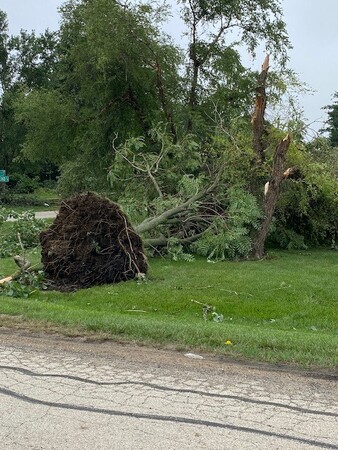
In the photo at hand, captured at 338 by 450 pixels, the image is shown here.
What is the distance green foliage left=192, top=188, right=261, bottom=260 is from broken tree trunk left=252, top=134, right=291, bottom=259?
26cm

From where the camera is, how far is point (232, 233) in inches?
537

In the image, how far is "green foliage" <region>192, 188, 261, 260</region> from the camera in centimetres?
1376

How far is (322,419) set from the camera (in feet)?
14.5

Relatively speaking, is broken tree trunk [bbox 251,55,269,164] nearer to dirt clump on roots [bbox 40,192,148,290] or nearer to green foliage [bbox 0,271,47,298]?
dirt clump on roots [bbox 40,192,148,290]

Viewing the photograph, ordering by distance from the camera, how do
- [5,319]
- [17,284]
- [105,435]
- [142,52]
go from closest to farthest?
1. [105,435]
2. [5,319]
3. [17,284]
4. [142,52]

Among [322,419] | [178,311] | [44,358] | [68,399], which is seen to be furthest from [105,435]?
[178,311]

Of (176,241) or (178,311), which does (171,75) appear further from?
(178,311)

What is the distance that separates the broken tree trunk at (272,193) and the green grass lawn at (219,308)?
2.17ft

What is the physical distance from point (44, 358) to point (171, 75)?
16.0 m

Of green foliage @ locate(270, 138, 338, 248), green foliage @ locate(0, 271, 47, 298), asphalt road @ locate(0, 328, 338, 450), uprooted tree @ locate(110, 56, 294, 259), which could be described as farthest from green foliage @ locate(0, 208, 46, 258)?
asphalt road @ locate(0, 328, 338, 450)

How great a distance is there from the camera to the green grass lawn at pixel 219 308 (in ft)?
21.5

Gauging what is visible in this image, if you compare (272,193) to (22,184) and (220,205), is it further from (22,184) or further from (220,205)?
(22,184)

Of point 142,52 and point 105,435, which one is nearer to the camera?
point 105,435

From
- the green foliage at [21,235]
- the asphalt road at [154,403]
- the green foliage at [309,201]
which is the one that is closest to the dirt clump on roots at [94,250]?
the green foliage at [21,235]
